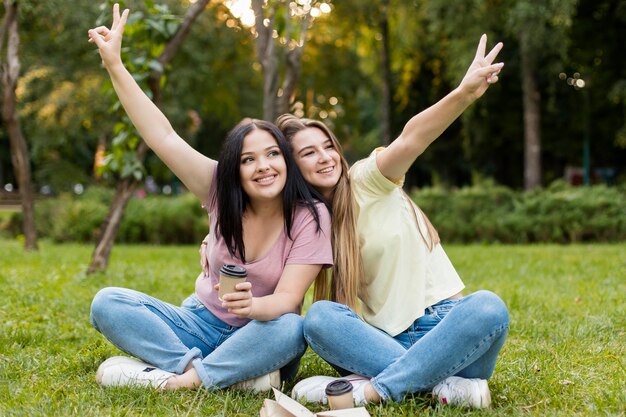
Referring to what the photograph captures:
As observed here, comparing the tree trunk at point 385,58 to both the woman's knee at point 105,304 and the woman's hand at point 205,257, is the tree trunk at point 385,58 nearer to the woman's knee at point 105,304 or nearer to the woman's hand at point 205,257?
the woman's hand at point 205,257

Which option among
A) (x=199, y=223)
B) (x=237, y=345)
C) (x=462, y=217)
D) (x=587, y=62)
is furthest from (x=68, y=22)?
(x=237, y=345)

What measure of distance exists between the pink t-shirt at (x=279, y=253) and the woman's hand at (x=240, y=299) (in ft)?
0.96

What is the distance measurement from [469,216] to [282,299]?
422 inches

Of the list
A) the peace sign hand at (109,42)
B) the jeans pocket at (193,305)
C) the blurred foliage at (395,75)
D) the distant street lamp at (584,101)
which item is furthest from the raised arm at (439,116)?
the distant street lamp at (584,101)

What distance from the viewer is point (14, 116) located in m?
10.1

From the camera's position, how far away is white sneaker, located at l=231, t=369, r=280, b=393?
2.98m

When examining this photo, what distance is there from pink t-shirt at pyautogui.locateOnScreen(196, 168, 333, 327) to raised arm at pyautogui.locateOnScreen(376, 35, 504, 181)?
372 mm

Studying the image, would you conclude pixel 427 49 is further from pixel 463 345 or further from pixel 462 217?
pixel 463 345

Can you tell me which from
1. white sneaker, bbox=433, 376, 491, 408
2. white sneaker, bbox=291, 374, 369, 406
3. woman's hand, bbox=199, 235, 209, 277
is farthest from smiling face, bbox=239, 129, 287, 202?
white sneaker, bbox=433, 376, 491, 408

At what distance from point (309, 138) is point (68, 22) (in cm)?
1371

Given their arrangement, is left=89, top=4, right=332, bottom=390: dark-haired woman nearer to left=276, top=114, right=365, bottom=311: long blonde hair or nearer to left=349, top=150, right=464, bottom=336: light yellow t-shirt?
left=276, top=114, right=365, bottom=311: long blonde hair

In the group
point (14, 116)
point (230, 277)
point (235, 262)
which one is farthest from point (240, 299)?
point (14, 116)

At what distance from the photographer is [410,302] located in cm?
296

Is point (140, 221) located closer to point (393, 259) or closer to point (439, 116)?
point (393, 259)
